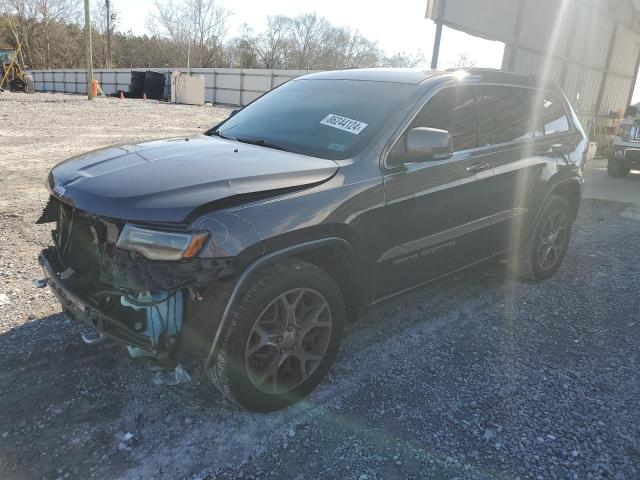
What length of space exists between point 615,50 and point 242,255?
2385 cm

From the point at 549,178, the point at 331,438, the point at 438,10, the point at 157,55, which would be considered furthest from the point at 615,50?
the point at 157,55

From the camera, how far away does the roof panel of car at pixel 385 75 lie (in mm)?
3470

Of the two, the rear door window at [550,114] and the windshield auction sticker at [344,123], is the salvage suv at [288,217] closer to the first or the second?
the windshield auction sticker at [344,123]

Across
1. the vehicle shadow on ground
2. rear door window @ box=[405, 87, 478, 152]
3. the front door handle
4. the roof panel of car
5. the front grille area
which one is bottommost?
the vehicle shadow on ground

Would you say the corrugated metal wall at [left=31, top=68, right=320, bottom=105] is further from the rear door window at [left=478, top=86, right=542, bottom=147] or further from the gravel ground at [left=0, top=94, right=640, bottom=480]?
the gravel ground at [left=0, top=94, right=640, bottom=480]

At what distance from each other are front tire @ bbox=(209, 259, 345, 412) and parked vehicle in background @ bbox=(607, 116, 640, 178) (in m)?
12.0

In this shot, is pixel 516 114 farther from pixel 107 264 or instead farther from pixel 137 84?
pixel 137 84

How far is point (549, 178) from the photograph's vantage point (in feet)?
14.6

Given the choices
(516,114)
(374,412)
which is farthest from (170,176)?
(516,114)

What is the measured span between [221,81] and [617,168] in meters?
27.6

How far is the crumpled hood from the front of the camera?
2.27 meters

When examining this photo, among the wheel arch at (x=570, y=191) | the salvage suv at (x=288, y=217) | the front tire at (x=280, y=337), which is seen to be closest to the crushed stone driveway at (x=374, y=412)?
the front tire at (x=280, y=337)

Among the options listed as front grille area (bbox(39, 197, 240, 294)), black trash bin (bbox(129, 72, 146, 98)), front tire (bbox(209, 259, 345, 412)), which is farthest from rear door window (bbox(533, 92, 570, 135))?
black trash bin (bbox(129, 72, 146, 98))

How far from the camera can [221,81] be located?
34.5m
